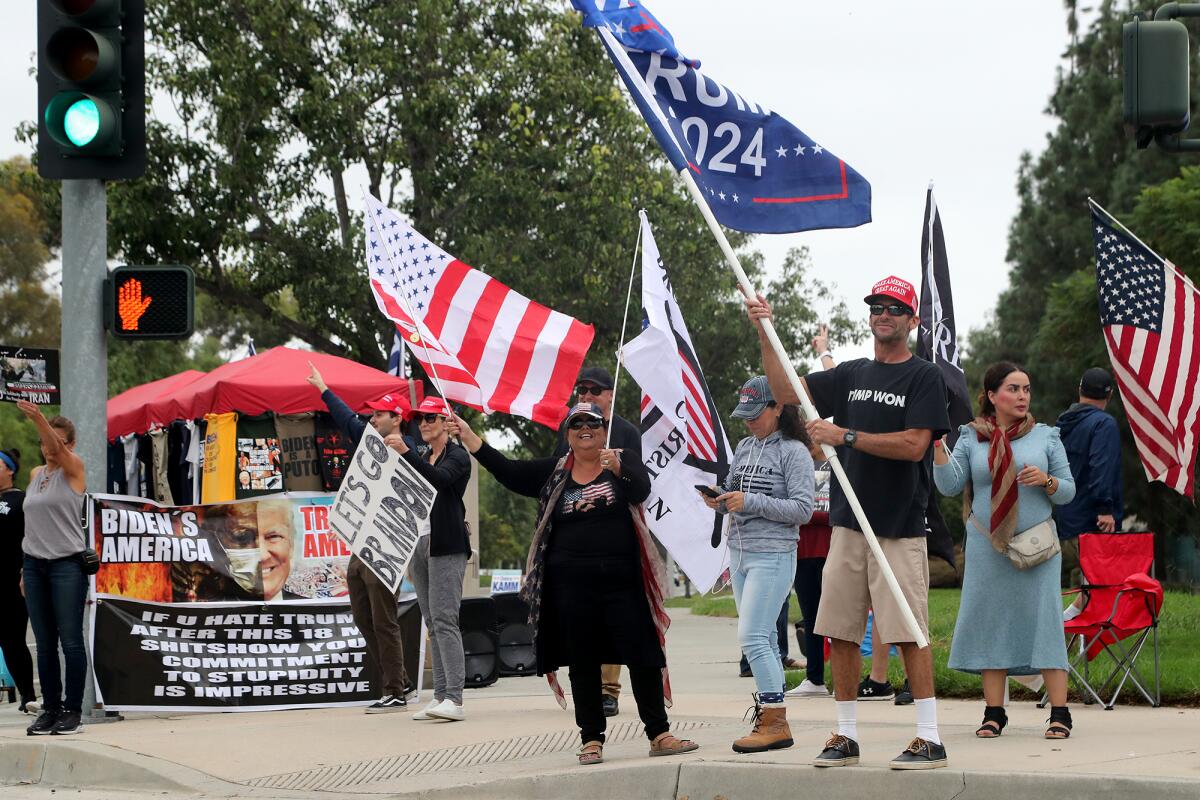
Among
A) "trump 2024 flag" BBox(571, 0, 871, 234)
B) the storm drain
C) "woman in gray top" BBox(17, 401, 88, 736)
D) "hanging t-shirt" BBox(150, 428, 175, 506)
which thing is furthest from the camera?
"hanging t-shirt" BBox(150, 428, 175, 506)

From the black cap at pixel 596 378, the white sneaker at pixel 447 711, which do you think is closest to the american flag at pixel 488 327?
the black cap at pixel 596 378

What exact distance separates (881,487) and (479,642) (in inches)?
271

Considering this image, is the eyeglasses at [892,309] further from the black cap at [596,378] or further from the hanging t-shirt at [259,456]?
the hanging t-shirt at [259,456]

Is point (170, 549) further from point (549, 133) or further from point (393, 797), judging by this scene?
point (549, 133)

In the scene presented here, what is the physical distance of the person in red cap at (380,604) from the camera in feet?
35.6

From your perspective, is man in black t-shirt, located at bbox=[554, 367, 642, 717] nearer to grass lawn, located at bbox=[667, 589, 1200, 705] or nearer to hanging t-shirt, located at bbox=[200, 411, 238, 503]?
grass lawn, located at bbox=[667, 589, 1200, 705]

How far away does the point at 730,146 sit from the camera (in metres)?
7.89

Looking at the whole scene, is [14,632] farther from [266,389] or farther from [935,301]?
[935,301]

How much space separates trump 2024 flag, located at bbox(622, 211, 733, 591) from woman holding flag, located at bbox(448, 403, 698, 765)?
342 cm

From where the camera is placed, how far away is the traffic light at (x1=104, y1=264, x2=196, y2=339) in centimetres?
1002

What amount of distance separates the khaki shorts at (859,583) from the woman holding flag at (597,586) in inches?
39.3

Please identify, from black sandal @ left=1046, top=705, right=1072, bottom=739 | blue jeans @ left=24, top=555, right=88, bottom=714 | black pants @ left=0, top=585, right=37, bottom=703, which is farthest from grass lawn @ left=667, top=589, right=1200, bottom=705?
black pants @ left=0, top=585, right=37, bottom=703

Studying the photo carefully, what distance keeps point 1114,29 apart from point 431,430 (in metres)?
36.0

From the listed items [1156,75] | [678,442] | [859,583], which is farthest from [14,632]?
[1156,75]
